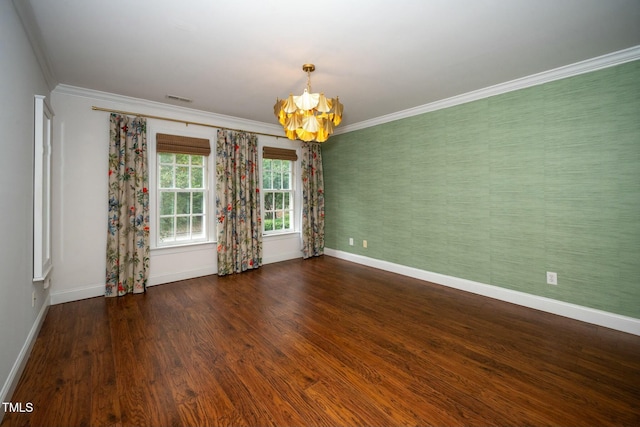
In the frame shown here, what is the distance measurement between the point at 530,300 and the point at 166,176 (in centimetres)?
504

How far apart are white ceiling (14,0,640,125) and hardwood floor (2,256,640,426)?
259cm

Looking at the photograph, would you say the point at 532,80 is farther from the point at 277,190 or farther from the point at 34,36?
the point at 34,36

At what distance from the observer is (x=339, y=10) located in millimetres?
2002

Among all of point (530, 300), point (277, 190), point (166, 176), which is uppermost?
point (166, 176)

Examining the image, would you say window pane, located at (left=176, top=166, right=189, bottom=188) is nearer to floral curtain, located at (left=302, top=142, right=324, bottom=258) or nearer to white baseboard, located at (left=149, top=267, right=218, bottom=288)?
white baseboard, located at (left=149, top=267, right=218, bottom=288)

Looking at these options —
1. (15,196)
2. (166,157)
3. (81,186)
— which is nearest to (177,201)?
(166,157)

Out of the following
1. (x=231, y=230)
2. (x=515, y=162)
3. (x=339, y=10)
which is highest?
(x=339, y=10)

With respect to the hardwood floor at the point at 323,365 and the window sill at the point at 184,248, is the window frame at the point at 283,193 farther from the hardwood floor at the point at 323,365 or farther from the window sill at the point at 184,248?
the hardwood floor at the point at 323,365

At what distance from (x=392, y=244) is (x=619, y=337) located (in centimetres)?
267

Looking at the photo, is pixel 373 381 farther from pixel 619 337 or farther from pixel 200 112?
pixel 200 112

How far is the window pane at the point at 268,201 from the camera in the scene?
5.23 metres

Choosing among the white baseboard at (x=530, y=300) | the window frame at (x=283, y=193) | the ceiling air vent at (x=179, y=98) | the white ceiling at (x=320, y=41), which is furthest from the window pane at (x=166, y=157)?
the white baseboard at (x=530, y=300)

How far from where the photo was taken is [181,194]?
14.1 feet

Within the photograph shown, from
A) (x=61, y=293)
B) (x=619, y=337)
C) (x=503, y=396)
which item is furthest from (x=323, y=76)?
(x=61, y=293)
